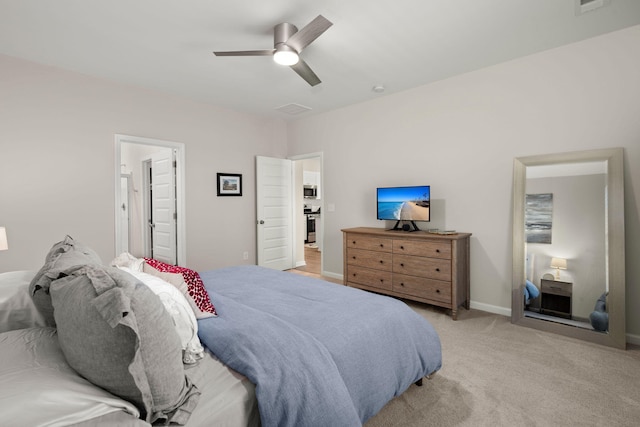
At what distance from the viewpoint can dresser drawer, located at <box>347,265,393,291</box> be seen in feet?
12.4

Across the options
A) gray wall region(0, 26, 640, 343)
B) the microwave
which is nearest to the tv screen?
gray wall region(0, 26, 640, 343)

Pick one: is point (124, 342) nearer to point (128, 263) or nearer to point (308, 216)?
point (128, 263)

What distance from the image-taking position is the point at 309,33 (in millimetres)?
2291

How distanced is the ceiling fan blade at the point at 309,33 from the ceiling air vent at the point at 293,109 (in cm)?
214

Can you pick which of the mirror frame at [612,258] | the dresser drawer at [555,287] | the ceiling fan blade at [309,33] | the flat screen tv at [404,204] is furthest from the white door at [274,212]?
the dresser drawer at [555,287]

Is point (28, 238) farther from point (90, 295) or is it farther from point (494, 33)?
point (494, 33)

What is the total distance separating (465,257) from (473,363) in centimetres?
139

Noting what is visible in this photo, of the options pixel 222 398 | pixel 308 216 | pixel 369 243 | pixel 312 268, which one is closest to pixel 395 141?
pixel 369 243

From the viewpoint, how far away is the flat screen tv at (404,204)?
3721 millimetres

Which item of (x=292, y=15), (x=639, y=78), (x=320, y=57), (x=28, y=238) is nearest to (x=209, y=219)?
(x=28, y=238)

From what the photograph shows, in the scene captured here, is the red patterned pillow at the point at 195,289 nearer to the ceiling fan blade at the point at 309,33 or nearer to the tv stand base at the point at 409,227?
the ceiling fan blade at the point at 309,33

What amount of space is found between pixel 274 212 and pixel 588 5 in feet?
14.7

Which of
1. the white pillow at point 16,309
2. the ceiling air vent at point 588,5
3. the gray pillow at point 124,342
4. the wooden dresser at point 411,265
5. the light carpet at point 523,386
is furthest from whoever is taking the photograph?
the wooden dresser at point 411,265

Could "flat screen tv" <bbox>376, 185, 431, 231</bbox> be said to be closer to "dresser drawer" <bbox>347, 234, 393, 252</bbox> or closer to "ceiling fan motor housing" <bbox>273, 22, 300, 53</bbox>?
"dresser drawer" <bbox>347, 234, 393, 252</bbox>
